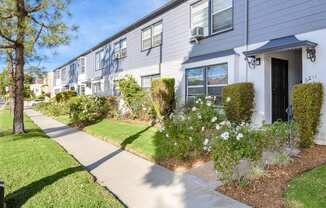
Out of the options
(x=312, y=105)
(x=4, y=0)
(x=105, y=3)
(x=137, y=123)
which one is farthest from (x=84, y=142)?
(x=105, y=3)

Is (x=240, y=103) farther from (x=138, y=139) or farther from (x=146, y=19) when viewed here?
(x=146, y=19)

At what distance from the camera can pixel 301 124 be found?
6.93 meters

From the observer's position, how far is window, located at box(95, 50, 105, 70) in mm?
23000

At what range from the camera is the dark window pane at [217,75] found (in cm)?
1036

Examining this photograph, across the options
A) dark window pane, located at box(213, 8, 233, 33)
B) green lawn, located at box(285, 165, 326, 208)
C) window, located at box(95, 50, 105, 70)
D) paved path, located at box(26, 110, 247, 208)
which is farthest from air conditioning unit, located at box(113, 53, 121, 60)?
green lawn, located at box(285, 165, 326, 208)

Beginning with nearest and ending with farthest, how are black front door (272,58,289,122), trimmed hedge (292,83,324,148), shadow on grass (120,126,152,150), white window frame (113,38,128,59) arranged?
trimmed hedge (292,83,324,148) < shadow on grass (120,126,152,150) < black front door (272,58,289,122) < white window frame (113,38,128,59)

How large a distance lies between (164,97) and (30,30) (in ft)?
20.2

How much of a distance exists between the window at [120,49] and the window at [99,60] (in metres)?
2.71

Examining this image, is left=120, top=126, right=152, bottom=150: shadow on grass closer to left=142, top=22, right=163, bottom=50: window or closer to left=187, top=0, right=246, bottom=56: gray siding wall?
left=187, top=0, right=246, bottom=56: gray siding wall

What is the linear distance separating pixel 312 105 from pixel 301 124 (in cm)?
54

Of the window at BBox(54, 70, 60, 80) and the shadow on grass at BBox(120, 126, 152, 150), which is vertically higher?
the window at BBox(54, 70, 60, 80)

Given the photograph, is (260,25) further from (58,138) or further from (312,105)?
(58,138)

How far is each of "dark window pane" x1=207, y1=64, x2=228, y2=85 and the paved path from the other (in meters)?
4.60

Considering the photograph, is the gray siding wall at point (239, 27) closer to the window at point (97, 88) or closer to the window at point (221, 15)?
the window at point (221, 15)
